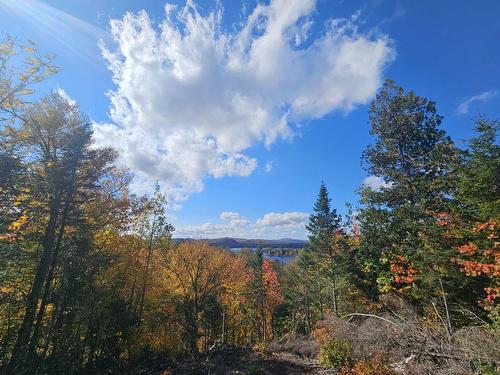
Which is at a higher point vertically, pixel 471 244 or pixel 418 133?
pixel 418 133

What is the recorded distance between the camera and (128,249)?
2209 cm

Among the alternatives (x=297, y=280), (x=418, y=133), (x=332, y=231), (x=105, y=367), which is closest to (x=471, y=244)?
(x=418, y=133)

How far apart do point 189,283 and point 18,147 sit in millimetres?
19761

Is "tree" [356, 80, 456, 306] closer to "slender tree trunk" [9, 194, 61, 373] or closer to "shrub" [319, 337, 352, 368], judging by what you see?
"shrub" [319, 337, 352, 368]

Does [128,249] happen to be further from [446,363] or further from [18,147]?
[446,363]

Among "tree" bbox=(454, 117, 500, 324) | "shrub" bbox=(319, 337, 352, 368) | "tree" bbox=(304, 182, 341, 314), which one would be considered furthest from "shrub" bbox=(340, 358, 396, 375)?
"tree" bbox=(304, 182, 341, 314)

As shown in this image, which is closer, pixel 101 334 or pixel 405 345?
pixel 405 345

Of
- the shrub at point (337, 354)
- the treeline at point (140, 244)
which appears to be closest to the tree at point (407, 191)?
the treeline at point (140, 244)

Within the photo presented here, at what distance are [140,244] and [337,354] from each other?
18.0 meters

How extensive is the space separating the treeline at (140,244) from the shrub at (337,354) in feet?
0.39

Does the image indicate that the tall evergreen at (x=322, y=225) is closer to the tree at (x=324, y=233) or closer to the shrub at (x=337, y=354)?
the tree at (x=324, y=233)

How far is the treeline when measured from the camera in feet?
34.9

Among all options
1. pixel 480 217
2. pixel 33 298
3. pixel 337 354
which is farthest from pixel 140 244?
pixel 480 217

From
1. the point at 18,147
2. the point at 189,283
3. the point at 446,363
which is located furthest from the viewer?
the point at 189,283
